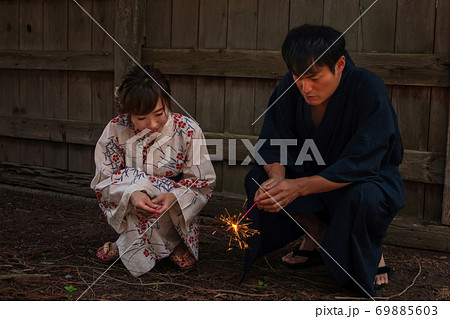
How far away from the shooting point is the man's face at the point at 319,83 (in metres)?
2.58

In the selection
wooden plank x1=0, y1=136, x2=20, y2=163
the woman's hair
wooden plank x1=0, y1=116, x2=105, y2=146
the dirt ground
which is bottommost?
the dirt ground

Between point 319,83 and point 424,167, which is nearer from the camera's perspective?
point 319,83

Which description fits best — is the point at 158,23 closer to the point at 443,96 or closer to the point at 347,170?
the point at 443,96

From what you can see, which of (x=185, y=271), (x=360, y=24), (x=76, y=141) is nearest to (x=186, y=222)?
(x=185, y=271)

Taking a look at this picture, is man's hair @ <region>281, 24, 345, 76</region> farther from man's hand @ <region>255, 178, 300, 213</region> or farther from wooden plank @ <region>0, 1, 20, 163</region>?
wooden plank @ <region>0, 1, 20, 163</region>

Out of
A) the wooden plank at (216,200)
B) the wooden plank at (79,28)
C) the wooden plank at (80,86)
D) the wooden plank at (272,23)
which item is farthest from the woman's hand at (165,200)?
the wooden plank at (79,28)

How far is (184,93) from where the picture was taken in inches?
164

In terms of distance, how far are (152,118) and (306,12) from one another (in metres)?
1.41

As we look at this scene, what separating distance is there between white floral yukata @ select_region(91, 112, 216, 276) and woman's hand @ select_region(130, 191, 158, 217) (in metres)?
0.04

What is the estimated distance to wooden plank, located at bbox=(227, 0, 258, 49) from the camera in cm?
384

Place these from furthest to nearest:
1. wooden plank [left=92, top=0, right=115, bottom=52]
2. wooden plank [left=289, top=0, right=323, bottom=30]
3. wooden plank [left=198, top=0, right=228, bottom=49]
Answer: wooden plank [left=92, top=0, right=115, bottom=52] → wooden plank [left=198, top=0, right=228, bottom=49] → wooden plank [left=289, top=0, right=323, bottom=30]

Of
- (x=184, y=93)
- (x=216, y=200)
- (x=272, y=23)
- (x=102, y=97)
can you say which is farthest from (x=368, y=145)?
(x=102, y=97)

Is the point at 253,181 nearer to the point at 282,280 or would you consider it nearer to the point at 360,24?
the point at 282,280

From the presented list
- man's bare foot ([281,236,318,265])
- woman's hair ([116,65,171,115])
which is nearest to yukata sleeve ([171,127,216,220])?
woman's hair ([116,65,171,115])
